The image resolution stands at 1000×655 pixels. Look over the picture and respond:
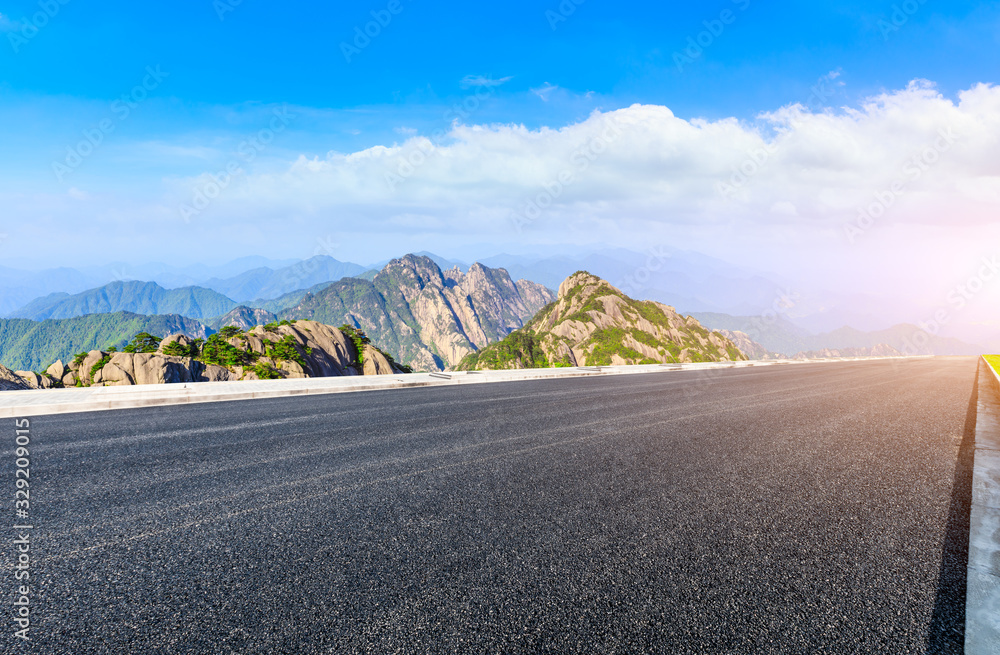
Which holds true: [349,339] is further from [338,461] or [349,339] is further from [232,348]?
[338,461]

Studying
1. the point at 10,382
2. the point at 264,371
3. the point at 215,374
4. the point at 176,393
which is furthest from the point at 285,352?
the point at 176,393

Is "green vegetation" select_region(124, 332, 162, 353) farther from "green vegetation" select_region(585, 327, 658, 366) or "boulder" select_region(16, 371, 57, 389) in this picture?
"green vegetation" select_region(585, 327, 658, 366)

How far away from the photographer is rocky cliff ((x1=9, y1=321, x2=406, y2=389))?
64.6 ft

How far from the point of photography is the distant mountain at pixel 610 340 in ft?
426

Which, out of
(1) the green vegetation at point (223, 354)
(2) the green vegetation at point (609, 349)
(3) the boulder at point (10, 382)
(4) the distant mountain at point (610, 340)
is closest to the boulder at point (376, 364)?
(1) the green vegetation at point (223, 354)

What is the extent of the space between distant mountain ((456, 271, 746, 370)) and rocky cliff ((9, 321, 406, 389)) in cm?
9321

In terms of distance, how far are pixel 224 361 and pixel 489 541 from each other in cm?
2488

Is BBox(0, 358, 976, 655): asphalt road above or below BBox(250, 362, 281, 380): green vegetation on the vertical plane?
below

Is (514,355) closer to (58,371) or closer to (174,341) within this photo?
(174,341)

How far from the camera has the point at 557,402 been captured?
508 inches

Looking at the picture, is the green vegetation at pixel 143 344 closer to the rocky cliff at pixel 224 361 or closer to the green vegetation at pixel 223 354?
the rocky cliff at pixel 224 361

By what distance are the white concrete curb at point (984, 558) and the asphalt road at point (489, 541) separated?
0.11m

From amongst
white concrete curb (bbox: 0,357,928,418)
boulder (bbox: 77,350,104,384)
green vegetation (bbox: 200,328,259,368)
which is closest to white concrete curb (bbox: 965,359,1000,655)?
white concrete curb (bbox: 0,357,928,418)

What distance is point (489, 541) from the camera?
13.3ft
